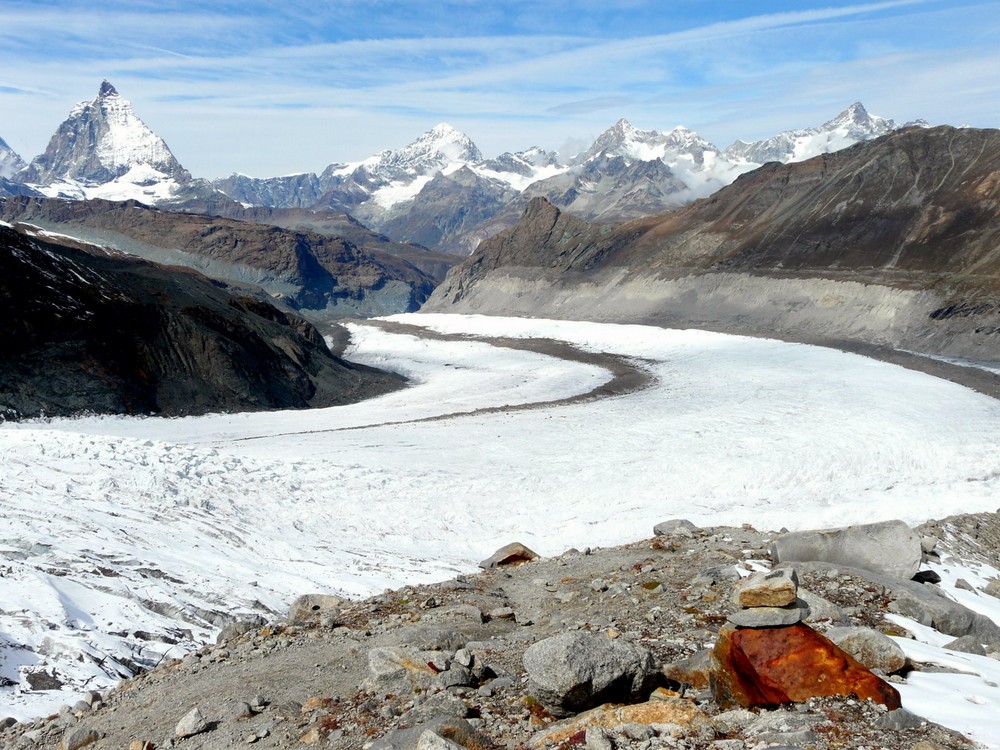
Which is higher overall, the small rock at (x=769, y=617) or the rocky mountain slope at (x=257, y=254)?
the rocky mountain slope at (x=257, y=254)

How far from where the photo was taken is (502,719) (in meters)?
6.23

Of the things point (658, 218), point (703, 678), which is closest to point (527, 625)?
point (703, 678)

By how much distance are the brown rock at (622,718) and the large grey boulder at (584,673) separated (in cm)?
16

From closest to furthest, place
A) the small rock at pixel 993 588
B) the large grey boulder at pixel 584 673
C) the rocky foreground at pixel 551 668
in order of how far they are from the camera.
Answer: the rocky foreground at pixel 551 668
the large grey boulder at pixel 584 673
the small rock at pixel 993 588

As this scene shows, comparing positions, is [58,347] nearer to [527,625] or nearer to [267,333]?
[267,333]

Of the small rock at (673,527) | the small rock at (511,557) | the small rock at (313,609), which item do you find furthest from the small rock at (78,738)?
the small rock at (673,527)

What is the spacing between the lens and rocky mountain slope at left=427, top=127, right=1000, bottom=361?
63.9 m

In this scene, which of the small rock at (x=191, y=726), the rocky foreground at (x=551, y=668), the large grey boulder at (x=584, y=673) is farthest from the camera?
the small rock at (x=191, y=726)

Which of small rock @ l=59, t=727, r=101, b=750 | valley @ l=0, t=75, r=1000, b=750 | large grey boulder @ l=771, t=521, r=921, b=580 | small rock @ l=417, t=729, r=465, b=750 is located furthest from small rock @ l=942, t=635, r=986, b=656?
small rock @ l=59, t=727, r=101, b=750

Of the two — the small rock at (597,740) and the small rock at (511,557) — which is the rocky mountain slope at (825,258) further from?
the small rock at (597,740)

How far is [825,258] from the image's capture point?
79.5 meters

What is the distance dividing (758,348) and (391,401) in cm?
2703


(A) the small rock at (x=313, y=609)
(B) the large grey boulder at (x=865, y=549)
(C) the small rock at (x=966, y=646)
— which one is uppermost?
(B) the large grey boulder at (x=865, y=549)

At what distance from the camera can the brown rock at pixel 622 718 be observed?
18.9 ft
